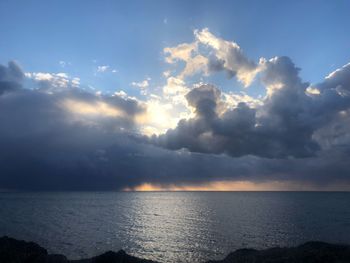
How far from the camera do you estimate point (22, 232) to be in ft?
255

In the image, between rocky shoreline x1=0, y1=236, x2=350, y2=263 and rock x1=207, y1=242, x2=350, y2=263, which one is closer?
rock x1=207, y1=242, x2=350, y2=263

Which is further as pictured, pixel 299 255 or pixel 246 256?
pixel 246 256

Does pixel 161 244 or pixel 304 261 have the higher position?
pixel 304 261

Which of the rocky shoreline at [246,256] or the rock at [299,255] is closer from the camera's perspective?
the rock at [299,255]

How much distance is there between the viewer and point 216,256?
53.8m

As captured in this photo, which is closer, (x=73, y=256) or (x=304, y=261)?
(x=304, y=261)

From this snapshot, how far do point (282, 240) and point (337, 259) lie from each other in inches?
1361

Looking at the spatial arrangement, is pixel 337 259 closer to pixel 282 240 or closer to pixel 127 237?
pixel 282 240

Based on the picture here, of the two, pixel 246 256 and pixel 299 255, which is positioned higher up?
pixel 299 255

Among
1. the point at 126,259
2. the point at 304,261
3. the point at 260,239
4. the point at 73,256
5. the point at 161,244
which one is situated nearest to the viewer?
the point at 304,261

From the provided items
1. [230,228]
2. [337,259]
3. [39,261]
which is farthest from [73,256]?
[230,228]

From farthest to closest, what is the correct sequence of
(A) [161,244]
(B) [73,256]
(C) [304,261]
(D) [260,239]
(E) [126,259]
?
1. (D) [260,239]
2. (A) [161,244]
3. (B) [73,256]
4. (E) [126,259]
5. (C) [304,261]

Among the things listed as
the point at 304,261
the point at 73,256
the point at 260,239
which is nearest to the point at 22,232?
the point at 73,256

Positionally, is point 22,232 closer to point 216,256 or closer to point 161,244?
point 161,244
